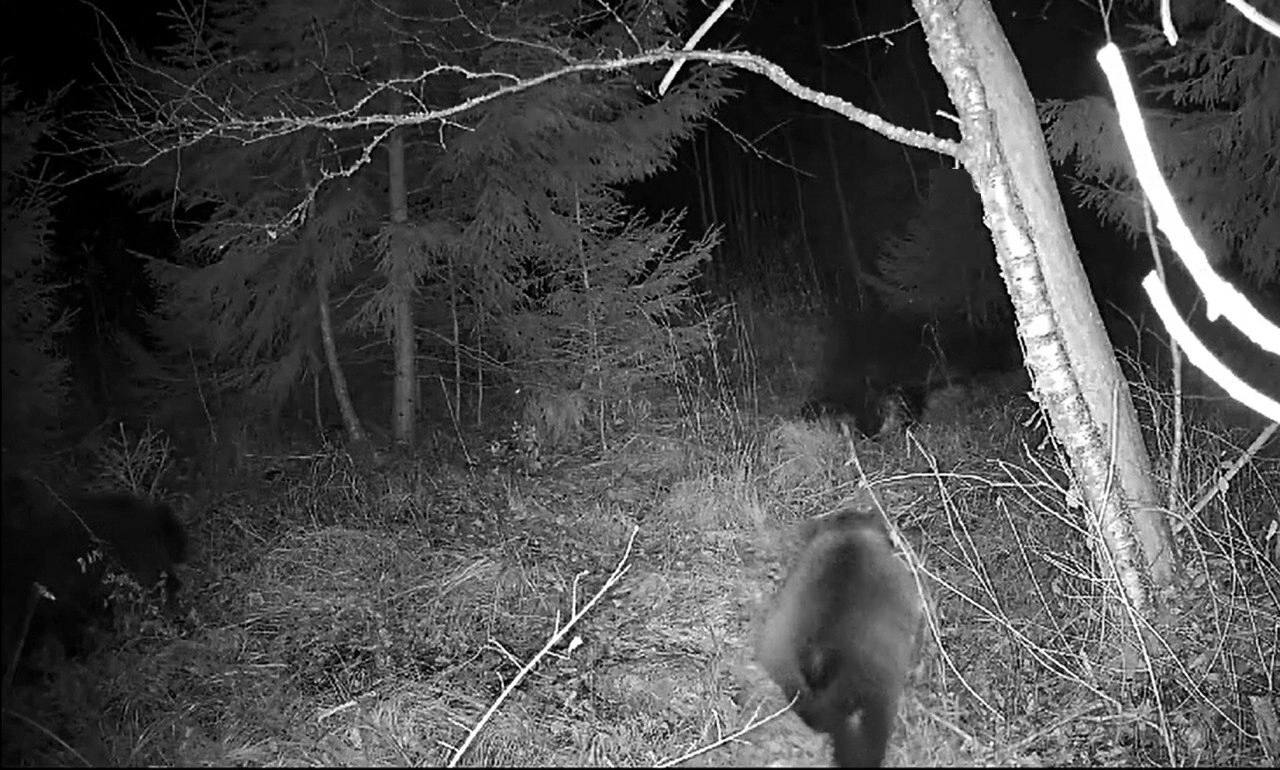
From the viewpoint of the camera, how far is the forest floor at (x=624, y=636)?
136 inches

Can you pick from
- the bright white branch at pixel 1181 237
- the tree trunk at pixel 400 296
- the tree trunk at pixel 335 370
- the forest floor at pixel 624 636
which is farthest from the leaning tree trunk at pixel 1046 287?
the tree trunk at pixel 335 370

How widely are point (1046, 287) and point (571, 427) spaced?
4379mm

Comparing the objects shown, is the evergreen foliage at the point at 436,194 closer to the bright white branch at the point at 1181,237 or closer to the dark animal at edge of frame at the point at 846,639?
the dark animal at edge of frame at the point at 846,639

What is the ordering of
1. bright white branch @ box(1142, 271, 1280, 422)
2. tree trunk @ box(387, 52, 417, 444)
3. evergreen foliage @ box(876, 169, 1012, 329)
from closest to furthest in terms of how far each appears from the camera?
bright white branch @ box(1142, 271, 1280, 422)
tree trunk @ box(387, 52, 417, 444)
evergreen foliage @ box(876, 169, 1012, 329)

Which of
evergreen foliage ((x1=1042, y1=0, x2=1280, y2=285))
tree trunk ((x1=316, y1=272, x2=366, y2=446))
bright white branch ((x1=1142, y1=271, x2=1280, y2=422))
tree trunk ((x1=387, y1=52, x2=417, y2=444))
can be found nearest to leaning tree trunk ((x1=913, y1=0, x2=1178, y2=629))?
bright white branch ((x1=1142, y1=271, x2=1280, y2=422))

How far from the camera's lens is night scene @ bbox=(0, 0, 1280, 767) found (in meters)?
3.58

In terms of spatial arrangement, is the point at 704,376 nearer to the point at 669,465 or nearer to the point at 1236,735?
the point at 669,465

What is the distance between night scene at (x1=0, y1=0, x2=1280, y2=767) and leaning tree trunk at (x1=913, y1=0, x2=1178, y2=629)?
2 cm

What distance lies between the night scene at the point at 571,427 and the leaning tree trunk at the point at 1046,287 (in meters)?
0.02

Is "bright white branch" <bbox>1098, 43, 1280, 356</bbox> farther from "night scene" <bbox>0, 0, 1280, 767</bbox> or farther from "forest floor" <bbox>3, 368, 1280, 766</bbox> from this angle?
"forest floor" <bbox>3, 368, 1280, 766</bbox>

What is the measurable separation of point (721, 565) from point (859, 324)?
8.37 meters

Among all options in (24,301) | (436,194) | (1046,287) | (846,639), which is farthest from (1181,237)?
(436,194)

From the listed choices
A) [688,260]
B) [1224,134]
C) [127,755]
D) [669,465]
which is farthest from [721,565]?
[1224,134]

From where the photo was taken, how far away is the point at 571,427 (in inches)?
301
